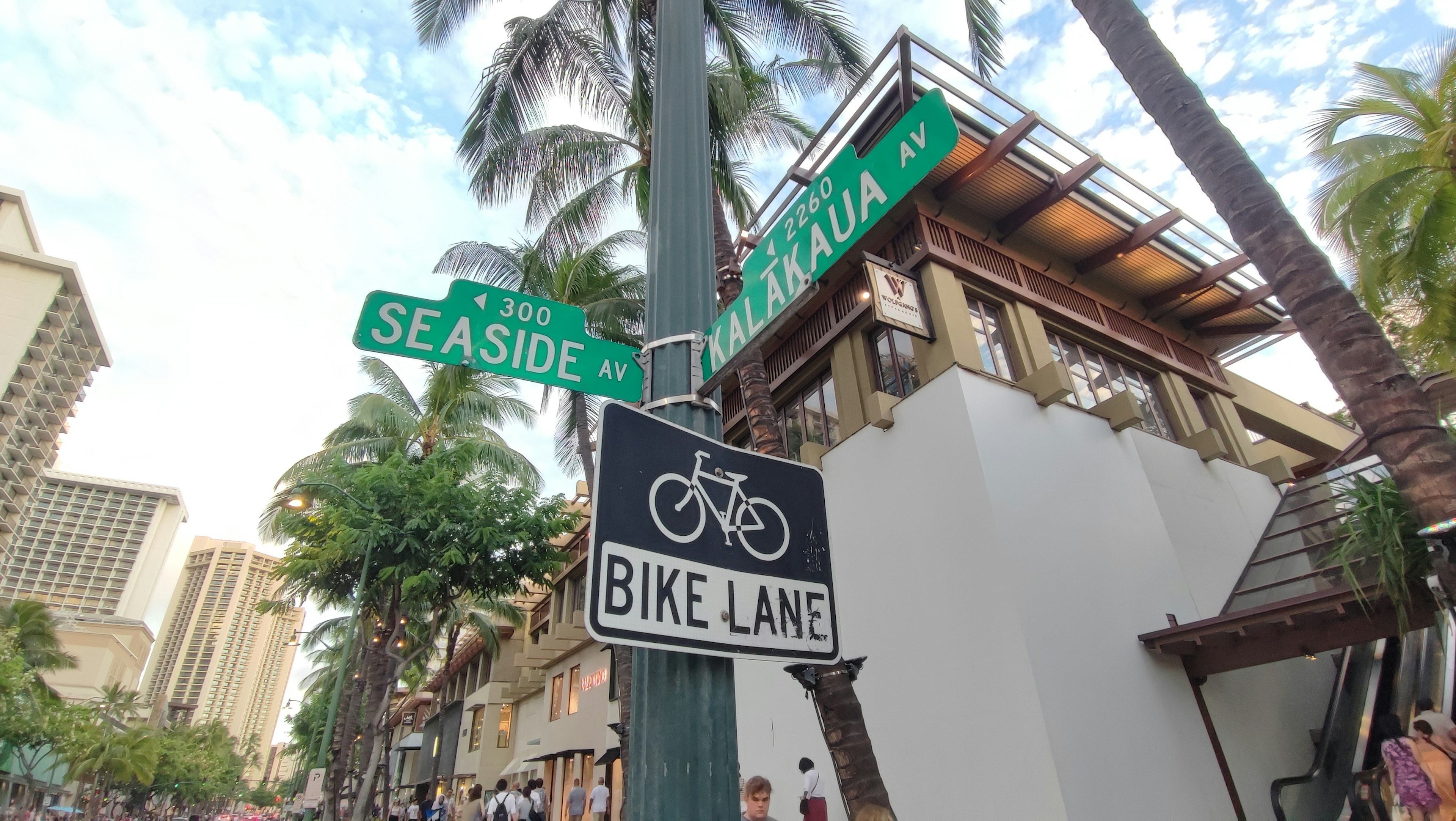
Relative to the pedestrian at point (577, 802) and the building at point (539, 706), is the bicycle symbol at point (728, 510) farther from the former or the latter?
the pedestrian at point (577, 802)

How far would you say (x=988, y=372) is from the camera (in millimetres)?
10156

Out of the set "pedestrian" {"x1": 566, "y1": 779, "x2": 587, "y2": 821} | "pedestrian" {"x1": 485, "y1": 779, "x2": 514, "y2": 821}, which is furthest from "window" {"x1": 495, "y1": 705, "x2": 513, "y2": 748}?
"pedestrian" {"x1": 485, "y1": 779, "x2": 514, "y2": 821}

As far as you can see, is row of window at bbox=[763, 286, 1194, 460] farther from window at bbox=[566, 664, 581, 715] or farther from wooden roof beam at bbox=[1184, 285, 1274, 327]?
window at bbox=[566, 664, 581, 715]

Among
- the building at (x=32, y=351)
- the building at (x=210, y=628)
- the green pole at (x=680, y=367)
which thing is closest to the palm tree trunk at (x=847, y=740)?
the green pole at (x=680, y=367)

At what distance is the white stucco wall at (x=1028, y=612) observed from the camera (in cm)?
768

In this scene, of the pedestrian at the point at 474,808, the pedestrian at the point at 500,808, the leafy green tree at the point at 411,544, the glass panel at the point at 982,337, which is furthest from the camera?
the leafy green tree at the point at 411,544

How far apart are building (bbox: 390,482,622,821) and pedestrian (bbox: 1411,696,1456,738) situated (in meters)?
12.9

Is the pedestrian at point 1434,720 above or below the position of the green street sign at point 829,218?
below

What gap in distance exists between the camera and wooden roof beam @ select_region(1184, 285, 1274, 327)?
1397 cm

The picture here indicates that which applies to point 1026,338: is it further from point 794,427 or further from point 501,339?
point 501,339

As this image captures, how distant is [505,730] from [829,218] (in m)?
32.1

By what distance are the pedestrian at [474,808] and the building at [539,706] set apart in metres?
3.74

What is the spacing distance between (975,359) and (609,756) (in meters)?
12.9

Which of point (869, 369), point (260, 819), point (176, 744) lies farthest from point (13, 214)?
point (869, 369)
